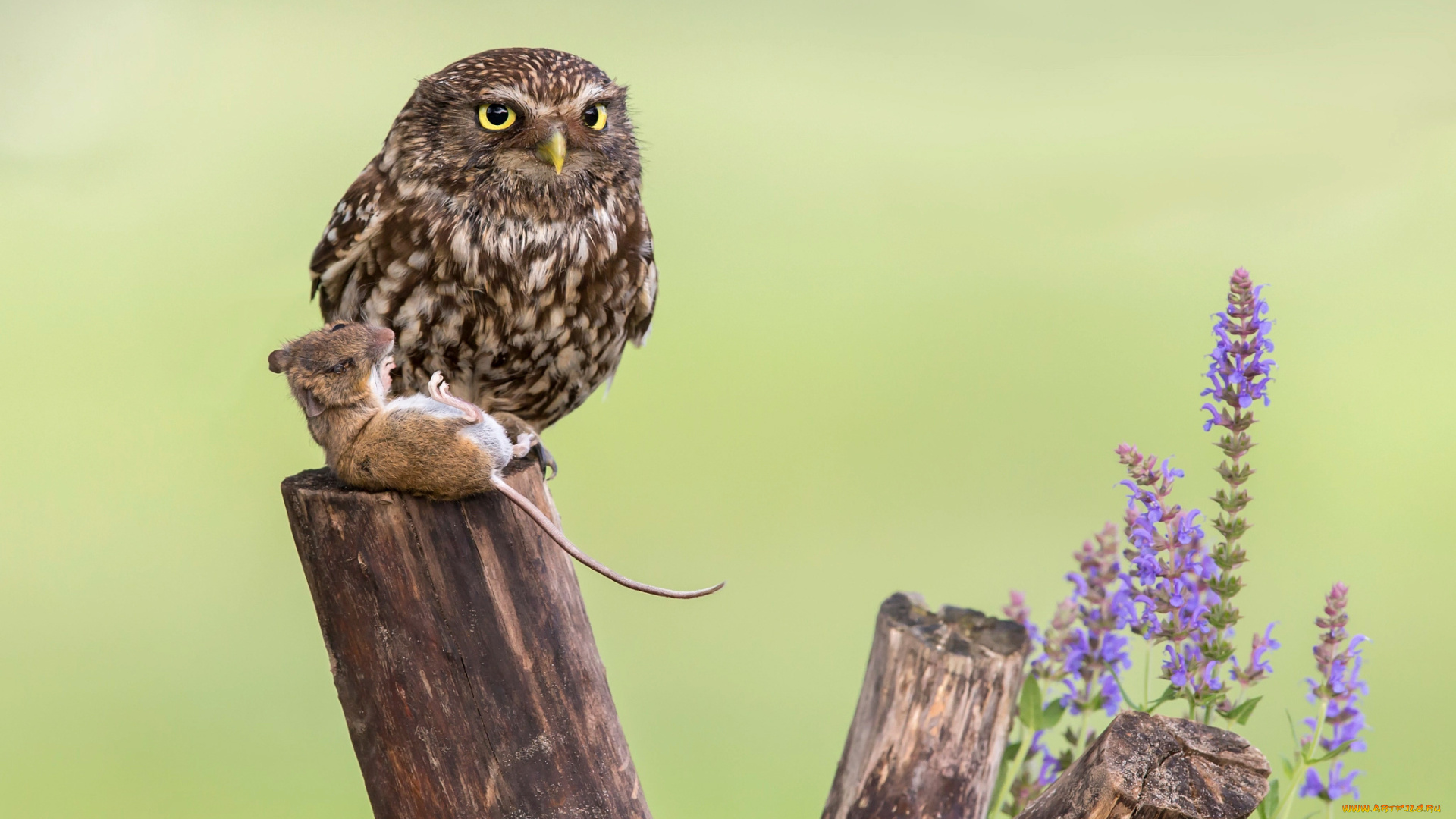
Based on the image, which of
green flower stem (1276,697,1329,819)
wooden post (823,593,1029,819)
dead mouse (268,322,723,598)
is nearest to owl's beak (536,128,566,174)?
dead mouse (268,322,723,598)

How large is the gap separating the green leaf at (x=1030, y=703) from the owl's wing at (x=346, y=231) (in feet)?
5.19

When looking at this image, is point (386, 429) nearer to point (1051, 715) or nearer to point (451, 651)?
point (451, 651)

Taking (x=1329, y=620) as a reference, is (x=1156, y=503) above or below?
above

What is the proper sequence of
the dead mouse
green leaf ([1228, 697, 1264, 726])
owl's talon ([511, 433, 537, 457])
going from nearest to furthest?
1. the dead mouse
2. green leaf ([1228, 697, 1264, 726])
3. owl's talon ([511, 433, 537, 457])

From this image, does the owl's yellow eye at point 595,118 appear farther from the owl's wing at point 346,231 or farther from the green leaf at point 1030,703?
the green leaf at point 1030,703

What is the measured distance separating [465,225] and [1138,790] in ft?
5.10

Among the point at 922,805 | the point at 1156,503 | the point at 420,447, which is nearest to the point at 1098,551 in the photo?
the point at 1156,503

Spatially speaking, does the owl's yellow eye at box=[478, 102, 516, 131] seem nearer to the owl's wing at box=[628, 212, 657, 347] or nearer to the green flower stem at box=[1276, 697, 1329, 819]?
the owl's wing at box=[628, 212, 657, 347]

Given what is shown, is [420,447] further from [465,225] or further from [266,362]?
[465,225]

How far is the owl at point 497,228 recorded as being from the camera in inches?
86.2

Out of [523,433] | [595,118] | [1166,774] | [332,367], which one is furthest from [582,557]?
[595,118]

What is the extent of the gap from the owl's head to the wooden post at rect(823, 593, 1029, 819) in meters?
1.13

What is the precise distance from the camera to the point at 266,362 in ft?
6.00

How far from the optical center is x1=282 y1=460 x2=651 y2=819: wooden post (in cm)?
171
